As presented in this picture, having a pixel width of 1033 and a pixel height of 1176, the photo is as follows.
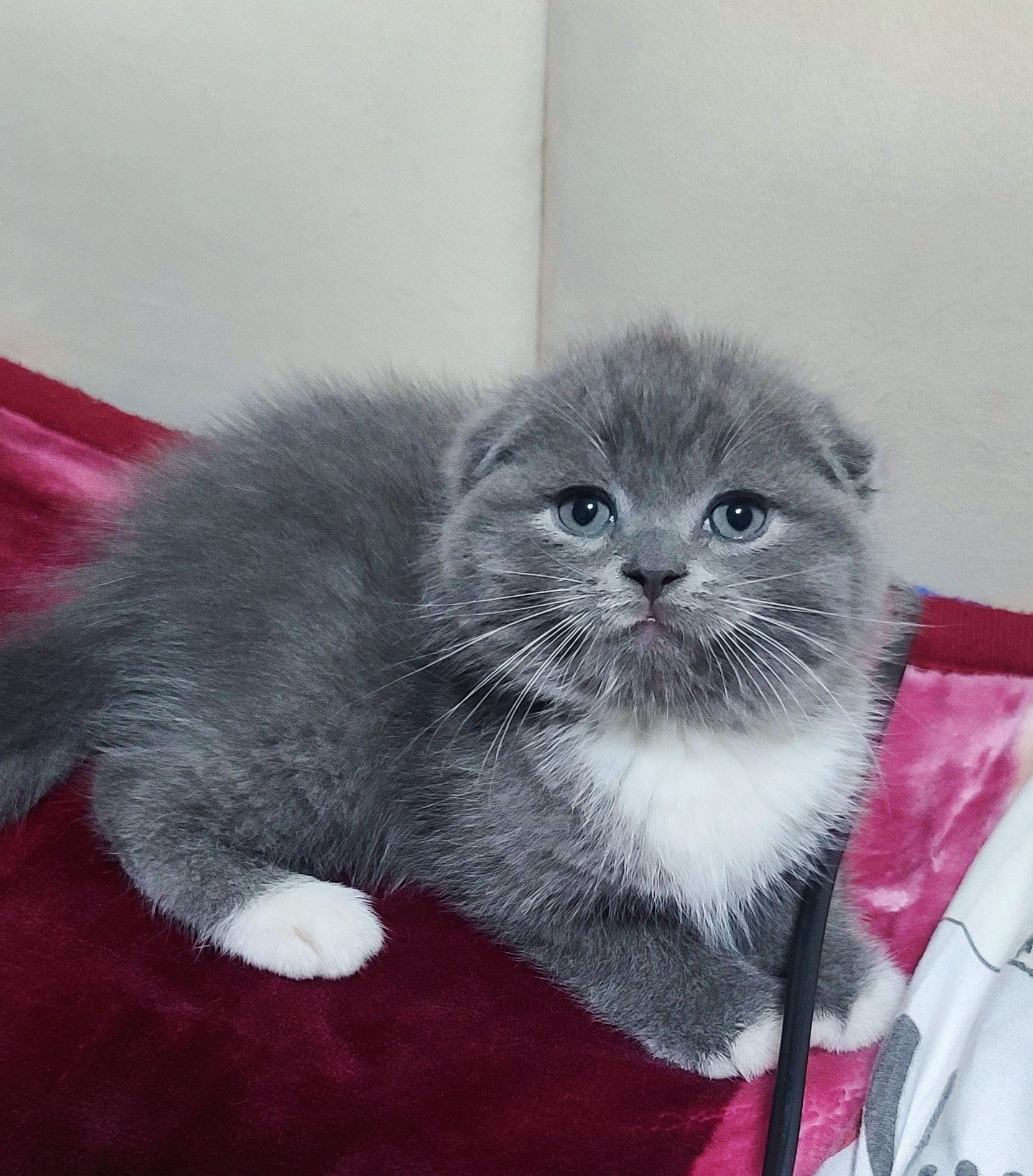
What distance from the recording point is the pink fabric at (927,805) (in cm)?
109

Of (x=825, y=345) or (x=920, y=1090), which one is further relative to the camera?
(x=825, y=345)

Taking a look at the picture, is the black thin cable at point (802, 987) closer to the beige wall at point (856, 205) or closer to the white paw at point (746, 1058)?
the white paw at point (746, 1058)

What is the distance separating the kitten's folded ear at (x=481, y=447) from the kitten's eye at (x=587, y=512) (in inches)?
3.6

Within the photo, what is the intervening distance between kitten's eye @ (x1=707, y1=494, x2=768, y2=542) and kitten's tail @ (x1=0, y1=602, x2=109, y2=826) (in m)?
0.66

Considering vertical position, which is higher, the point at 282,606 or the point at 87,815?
the point at 282,606

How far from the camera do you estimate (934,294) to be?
4.61 feet

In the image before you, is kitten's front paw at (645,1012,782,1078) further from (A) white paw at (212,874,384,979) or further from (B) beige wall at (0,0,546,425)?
(B) beige wall at (0,0,546,425)

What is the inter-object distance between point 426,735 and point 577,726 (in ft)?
0.54

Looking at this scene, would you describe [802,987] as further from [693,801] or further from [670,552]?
[670,552]

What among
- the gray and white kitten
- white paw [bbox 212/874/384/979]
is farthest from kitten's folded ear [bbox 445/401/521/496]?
white paw [bbox 212/874/384/979]

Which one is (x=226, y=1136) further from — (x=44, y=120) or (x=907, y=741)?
(x=44, y=120)

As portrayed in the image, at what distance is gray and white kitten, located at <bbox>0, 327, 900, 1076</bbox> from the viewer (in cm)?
88

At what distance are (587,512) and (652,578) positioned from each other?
4.1 inches

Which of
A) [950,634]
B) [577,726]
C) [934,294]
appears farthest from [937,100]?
[577,726]
